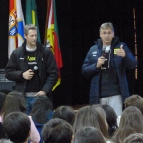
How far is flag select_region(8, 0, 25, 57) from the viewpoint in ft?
30.7

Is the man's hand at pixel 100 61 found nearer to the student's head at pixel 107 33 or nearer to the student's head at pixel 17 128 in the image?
the student's head at pixel 107 33

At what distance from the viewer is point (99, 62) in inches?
277

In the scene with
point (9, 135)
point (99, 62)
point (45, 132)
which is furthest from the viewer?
point (99, 62)

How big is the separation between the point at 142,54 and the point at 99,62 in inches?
229

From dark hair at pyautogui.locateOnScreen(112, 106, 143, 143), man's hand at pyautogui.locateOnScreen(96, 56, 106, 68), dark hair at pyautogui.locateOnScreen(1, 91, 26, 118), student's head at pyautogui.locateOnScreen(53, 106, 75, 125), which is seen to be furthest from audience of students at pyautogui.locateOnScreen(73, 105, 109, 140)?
man's hand at pyautogui.locateOnScreen(96, 56, 106, 68)

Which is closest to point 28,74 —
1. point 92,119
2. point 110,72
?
point 110,72

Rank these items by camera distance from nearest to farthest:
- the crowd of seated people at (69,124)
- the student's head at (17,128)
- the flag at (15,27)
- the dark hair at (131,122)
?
the crowd of seated people at (69,124), the student's head at (17,128), the dark hair at (131,122), the flag at (15,27)

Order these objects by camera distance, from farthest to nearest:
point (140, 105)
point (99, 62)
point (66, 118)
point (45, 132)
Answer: point (99, 62) → point (140, 105) → point (66, 118) → point (45, 132)

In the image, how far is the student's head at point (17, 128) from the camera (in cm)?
441

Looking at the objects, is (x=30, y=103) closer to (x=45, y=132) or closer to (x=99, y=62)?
(x=99, y=62)

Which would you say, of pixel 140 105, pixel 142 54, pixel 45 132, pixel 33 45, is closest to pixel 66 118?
pixel 140 105

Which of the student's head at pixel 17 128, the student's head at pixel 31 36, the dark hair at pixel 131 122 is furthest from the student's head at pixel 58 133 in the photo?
the student's head at pixel 31 36

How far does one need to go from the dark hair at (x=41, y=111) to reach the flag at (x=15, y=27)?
3.23 m

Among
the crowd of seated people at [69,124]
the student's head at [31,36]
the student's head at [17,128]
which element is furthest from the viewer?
the student's head at [31,36]
